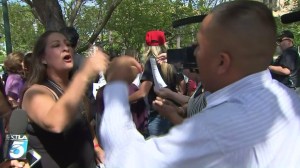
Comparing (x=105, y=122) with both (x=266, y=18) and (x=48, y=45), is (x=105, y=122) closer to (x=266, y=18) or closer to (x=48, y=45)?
(x=266, y=18)

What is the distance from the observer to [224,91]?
1.28 m

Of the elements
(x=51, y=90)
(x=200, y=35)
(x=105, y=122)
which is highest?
(x=200, y=35)

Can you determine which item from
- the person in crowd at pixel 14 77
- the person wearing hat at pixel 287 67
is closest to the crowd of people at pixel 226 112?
the person in crowd at pixel 14 77

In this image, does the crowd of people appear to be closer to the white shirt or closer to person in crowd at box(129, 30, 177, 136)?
the white shirt

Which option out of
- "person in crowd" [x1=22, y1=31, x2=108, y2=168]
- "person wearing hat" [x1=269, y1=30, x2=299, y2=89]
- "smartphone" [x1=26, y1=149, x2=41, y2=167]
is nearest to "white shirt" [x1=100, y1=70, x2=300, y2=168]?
"person in crowd" [x1=22, y1=31, x2=108, y2=168]

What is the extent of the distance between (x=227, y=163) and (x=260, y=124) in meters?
0.14

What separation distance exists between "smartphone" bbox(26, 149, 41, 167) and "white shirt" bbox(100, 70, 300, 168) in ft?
3.80

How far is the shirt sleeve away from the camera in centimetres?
118

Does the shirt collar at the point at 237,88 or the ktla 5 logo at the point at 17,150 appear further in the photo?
the ktla 5 logo at the point at 17,150

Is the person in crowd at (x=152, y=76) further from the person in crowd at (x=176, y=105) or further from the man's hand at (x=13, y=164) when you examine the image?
the man's hand at (x=13, y=164)

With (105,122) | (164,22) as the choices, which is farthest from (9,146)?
(164,22)

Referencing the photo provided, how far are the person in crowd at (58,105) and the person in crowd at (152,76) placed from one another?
1.41 metres

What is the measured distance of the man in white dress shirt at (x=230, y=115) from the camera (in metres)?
1.18

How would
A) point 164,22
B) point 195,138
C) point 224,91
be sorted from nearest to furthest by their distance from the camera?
point 195,138 → point 224,91 → point 164,22
